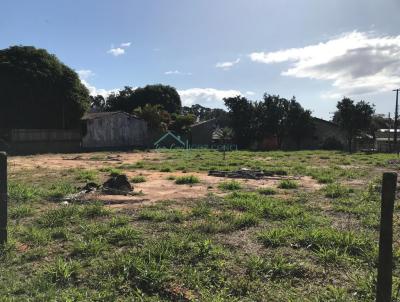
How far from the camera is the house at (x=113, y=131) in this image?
44.5 m

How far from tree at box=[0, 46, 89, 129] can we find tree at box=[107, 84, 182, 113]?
29285mm

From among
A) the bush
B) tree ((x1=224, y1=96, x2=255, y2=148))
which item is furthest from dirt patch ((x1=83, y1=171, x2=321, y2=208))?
the bush

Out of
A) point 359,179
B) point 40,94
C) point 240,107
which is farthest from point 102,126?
point 359,179

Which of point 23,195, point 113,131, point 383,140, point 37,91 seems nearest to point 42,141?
point 37,91

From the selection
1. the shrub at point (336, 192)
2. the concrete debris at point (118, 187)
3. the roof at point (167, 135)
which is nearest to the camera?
the shrub at point (336, 192)

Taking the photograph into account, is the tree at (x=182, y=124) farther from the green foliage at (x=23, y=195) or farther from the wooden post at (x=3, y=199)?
the wooden post at (x=3, y=199)

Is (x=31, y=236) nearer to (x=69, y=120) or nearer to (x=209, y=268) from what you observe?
(x=209, y=268)

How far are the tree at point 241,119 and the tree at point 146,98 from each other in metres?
19.2

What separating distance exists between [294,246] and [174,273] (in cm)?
183

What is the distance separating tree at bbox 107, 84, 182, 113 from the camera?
7169 centimetres

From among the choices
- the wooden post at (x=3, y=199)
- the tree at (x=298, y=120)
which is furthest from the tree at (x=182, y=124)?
the wooden post at (x=3, y=199)

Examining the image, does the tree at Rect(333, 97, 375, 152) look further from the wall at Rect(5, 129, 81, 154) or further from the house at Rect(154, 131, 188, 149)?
the wall at Rect(5, 129, 81, 154)

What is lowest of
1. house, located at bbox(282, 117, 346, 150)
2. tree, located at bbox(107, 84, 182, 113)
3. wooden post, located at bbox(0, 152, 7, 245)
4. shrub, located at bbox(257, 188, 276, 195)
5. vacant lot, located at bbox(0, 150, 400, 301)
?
vacant lot, located at bbox(0, 150, 400, 301)

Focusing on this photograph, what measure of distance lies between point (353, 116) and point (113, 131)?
88.7ft
